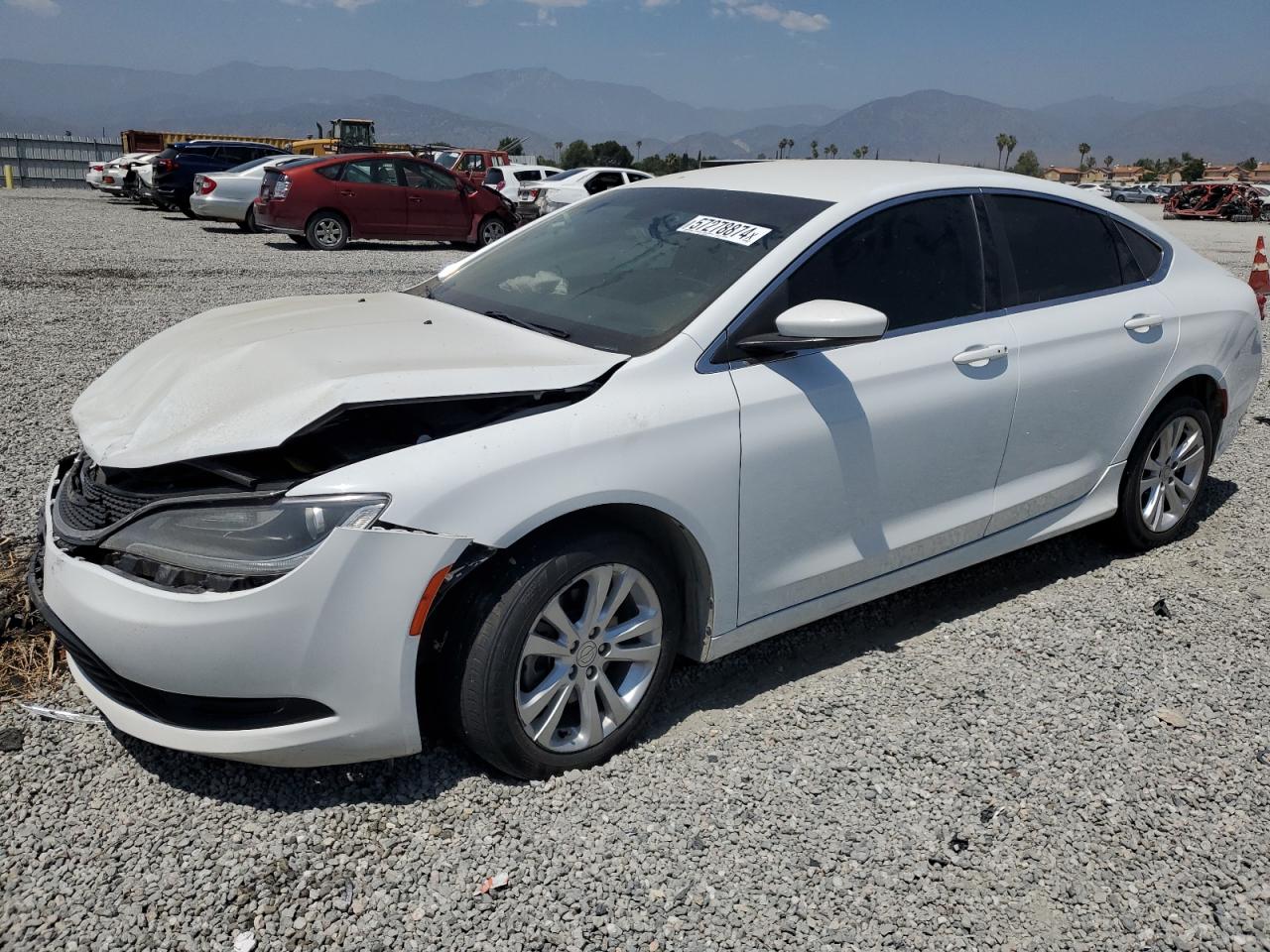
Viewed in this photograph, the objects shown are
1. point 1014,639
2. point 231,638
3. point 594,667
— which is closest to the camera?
point 231,638

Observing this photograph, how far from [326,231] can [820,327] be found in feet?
49.0

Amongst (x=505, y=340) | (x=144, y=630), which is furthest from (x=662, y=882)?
(x=505, y=340)

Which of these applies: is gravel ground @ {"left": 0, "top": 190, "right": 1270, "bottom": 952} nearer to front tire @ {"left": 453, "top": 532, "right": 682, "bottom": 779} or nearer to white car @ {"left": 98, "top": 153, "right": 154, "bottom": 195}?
front tire @ {"left": 453, "top": 532, "right": 682, "bottom": 779}

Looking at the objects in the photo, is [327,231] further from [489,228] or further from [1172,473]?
[1172,473]

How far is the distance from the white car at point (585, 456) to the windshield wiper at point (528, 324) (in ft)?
0.05

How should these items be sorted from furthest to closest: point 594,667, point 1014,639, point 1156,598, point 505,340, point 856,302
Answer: point 1156,598
point 1014,639
point 856,302
point 505,340
point 594,667

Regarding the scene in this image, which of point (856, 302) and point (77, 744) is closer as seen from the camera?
point (77, 744)

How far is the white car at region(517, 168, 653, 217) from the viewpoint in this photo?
2014 cm

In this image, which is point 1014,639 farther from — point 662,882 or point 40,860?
point 40,860

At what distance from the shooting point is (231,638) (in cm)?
241

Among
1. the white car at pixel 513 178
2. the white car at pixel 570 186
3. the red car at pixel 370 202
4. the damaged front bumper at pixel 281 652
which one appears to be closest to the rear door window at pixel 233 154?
the white car at pixel 513 178

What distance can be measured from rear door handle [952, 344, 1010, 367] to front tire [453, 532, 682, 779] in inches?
53.8

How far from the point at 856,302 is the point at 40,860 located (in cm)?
280

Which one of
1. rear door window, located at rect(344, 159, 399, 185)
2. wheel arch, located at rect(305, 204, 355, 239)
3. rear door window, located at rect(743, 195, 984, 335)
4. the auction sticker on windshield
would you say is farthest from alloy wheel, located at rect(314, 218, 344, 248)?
rear door window, located at rect(743, 195, 984, 335)
